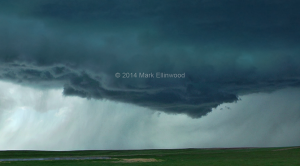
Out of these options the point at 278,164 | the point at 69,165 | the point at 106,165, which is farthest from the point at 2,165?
the point at 278,164

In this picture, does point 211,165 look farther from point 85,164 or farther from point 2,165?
point 2,165

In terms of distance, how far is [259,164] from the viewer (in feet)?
198

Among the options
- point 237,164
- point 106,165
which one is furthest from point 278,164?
point 106,165

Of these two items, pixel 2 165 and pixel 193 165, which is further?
pixel 2 165

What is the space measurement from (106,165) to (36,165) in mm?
15011

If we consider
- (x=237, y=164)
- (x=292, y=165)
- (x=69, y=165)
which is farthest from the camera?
(x=69, y=165)

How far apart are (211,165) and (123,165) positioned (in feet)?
53.9

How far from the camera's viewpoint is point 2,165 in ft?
220

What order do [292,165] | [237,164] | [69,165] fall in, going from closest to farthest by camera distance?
[292,165] < [237,164] < [69,165]

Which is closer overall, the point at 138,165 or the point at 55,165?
the point at 138,165

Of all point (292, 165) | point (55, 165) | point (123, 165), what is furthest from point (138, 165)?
point (292, 165)

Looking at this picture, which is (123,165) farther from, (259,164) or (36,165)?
(259,164)

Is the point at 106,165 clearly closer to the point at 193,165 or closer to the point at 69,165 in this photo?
the point at 69,165

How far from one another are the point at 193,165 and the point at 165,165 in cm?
523
